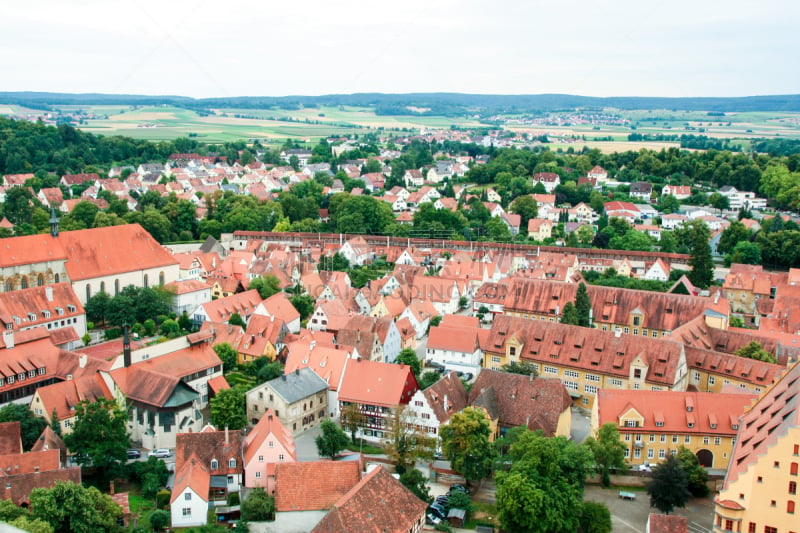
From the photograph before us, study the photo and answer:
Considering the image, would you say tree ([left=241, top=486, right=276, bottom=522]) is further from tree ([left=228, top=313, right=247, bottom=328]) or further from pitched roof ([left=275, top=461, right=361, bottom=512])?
tree ([left=228, top=313, right=247, bottom=328])

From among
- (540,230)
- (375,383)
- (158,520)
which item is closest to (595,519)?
(375,383)

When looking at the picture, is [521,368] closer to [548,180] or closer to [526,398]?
[526,398]

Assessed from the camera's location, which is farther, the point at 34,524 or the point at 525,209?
the point at 525,209

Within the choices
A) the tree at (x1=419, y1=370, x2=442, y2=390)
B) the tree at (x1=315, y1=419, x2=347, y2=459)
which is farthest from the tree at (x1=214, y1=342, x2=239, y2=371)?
the tree at (x1=315, y1=419, x2=347, y2=459)

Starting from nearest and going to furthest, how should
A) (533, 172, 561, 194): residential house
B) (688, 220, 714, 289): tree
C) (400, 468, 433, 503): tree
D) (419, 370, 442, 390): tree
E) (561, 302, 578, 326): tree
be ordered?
(400, 468, 433, 503): tree
(419, 370, 442, 390): tree
(561, 302, 578, 326): tree
(688, 220, 714, 289): tree
(533, 172, 561, 194): residential house

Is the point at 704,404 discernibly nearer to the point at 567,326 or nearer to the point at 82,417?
the point at 567,326

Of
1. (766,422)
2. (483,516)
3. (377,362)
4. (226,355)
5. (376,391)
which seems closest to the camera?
(766,422)

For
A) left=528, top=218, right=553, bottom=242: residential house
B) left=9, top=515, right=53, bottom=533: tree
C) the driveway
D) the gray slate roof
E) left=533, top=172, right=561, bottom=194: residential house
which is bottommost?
the driveway
